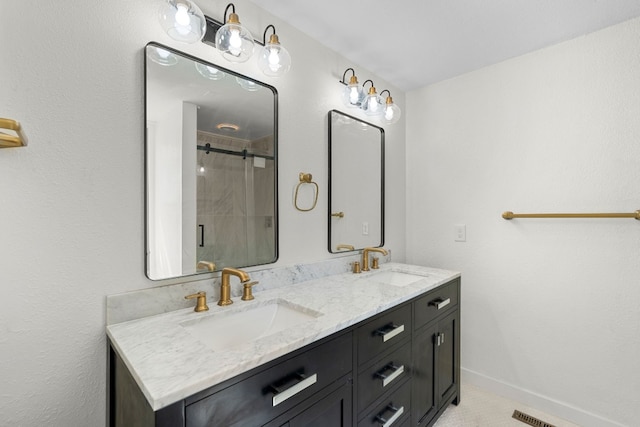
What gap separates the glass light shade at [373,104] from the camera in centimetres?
189

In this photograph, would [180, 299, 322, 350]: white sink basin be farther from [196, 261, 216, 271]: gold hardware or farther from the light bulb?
the light bulb

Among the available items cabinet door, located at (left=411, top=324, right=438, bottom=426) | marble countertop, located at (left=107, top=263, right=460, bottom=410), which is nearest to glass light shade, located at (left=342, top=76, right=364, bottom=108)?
marble countertop, located at (left=107, top=263, right=460, bottom=410)

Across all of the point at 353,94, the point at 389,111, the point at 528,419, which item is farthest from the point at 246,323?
the point at 528,419

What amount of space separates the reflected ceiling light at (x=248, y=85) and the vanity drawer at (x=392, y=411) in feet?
4.82

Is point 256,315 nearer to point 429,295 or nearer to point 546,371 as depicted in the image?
point 429,295

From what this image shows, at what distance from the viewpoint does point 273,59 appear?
1356 mm

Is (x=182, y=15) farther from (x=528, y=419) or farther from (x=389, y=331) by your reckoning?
(x=528, y=419)

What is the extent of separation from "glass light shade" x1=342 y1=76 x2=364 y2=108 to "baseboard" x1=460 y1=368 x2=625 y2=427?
1998 mm

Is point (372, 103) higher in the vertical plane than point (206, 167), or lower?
higher

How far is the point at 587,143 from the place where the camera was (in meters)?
1.66

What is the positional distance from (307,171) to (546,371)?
1867 millimetres

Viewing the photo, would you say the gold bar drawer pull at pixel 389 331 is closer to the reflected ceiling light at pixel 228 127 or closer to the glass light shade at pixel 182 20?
the reflected ceiling light at pixel 228 127

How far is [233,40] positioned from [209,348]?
3.75ft

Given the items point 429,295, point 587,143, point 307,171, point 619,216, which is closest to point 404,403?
point 429,295
